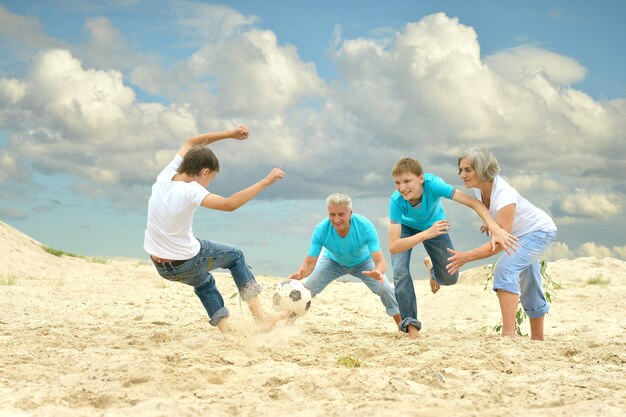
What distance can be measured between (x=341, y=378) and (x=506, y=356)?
5.26ft

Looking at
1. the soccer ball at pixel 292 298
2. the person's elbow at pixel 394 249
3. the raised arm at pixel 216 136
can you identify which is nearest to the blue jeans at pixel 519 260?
the person's elbow at pixel 394 249

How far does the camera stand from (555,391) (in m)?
4.05

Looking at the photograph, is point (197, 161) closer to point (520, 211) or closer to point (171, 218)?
point (171, 218)

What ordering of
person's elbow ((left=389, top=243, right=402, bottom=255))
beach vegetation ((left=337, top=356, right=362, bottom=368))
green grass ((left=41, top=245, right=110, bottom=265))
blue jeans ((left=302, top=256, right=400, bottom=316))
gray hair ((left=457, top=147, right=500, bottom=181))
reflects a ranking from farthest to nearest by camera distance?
green grass ((left=41, top=245, right=110, bottom=265)), blue jeans ((left=302, top=256, right=400, bottom=316)), person's elbow ((left=389, top=243, right=402, bottom=255)), gray hair ((left=457, top=147, right=500, bottom=181)), beach vegetation ((left=337, top=356, right=362, bottom=368))

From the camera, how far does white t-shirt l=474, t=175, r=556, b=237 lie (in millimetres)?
5668

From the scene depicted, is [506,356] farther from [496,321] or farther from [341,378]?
A: [496,321]

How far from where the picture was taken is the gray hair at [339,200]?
623 centimetres

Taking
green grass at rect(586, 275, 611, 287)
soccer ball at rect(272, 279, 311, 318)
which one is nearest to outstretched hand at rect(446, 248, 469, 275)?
soccer ball at rect(272, 279, 311, 318)

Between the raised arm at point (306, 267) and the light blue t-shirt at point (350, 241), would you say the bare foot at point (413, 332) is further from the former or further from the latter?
the raised arm at point (306, 267)

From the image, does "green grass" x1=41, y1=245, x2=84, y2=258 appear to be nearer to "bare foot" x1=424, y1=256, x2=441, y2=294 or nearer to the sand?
the sand

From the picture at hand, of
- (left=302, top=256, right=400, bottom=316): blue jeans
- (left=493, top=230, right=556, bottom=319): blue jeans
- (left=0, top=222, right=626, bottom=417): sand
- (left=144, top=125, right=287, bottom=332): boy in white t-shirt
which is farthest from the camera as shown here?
(left=302, top=256, right=400, bottom=316): blue jeans

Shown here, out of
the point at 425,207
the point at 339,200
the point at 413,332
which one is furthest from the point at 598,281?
the point at 339,200

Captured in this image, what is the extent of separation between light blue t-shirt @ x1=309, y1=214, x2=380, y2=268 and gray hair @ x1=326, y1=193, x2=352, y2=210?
231 millimetres

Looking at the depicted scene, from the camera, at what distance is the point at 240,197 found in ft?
16.6
